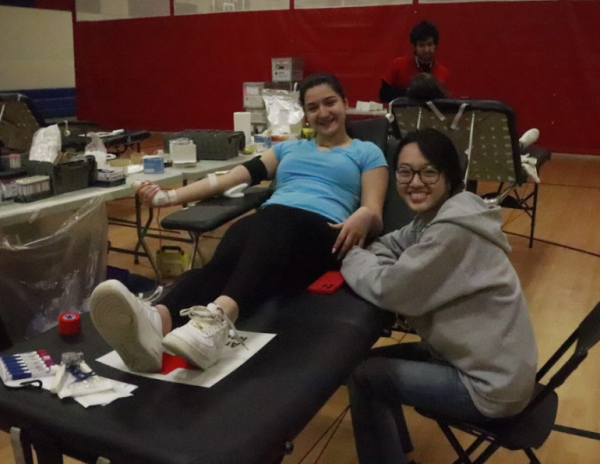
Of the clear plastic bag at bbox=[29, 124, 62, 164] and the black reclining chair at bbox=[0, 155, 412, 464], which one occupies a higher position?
the clear plastic bag at bbox=[29, 124, 62, 164]

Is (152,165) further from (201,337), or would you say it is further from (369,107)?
(369,107)

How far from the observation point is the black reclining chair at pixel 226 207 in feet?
7.42

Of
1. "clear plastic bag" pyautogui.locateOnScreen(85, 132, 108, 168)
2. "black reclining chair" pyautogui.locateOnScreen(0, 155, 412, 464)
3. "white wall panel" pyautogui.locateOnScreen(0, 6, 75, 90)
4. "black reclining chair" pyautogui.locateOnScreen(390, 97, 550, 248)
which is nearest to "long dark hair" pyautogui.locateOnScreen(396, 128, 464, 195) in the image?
"black reclining chair" pyautogui.locateOnScreen(0, 155, 412, 464)

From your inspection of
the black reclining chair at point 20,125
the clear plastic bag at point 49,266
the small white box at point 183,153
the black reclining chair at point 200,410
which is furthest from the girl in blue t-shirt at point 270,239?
the black reclining chair at point 20,125

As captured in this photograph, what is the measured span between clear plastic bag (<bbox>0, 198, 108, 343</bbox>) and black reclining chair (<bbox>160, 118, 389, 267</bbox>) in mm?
371

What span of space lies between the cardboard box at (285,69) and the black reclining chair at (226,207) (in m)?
4.68

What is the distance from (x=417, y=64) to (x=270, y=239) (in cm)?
340

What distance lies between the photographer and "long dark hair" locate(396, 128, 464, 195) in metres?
1.61

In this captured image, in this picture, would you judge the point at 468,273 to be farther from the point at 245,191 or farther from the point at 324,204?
the point at 245,191

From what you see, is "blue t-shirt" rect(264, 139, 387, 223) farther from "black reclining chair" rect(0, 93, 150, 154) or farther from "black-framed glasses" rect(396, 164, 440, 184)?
"black reclining chair" rect(0, 93, 150, 154)

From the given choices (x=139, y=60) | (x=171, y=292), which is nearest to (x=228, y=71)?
(x=139, y=60)

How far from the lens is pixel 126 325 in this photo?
1.38 meters

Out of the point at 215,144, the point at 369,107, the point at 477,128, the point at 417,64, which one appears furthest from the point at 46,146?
the point at 369,107

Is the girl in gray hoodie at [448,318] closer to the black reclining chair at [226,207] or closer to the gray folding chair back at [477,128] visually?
the black reclining chair at [226,207]
